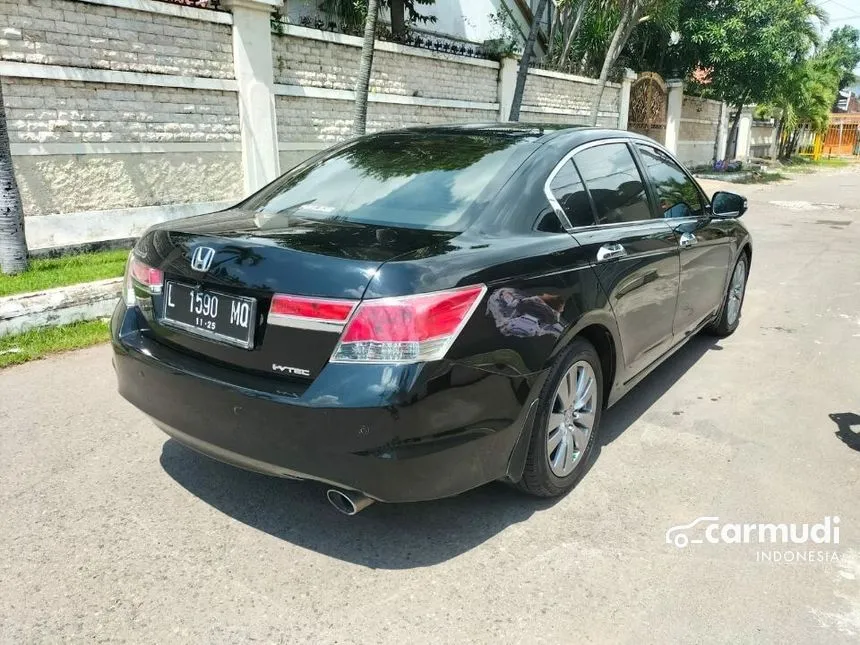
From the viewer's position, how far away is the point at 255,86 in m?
9.62

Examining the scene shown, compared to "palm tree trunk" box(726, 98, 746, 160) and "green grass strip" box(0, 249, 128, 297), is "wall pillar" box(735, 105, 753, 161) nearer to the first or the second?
"palm tree trunk" box(726, 98, 746, 160)

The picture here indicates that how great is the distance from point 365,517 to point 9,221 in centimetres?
518

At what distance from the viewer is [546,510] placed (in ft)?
10.2

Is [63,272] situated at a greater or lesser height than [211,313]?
lesser

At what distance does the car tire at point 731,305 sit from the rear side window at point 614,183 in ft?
6.31

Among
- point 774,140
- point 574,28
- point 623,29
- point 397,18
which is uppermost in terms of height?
point 574,28

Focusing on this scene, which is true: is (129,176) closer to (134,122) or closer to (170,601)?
(134,122)

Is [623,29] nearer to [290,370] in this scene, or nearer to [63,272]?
[63,272]

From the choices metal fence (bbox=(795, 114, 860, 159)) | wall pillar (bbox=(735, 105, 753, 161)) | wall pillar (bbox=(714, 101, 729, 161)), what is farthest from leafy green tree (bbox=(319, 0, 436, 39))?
metal fence (bbox=(795, 114, 860, 159))

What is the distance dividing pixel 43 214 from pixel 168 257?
600cm

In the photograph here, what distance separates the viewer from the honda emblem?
2.62m

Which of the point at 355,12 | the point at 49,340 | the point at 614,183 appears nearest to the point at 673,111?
the point at 355,12

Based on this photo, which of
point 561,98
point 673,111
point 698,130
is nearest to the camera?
point 561,98

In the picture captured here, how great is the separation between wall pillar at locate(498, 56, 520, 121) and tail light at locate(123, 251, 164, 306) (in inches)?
516
